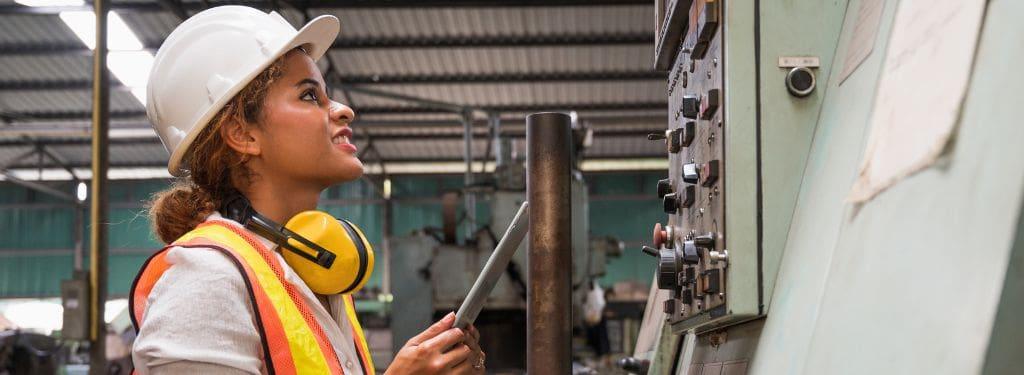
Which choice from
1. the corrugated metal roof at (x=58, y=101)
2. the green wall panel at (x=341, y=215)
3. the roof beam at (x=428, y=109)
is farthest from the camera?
the green wall panel at (x=341, y=215)

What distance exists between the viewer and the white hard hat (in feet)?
4.51

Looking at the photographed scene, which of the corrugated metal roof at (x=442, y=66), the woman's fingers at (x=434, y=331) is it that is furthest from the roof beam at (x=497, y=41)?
the woman's fingers at (x=434, y=331)

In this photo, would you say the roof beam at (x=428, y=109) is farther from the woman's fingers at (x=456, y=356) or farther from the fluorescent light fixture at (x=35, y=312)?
the woman's fingers at (x=456, y=356)

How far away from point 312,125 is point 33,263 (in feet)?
48.3

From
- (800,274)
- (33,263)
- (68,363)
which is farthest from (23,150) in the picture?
(800,274)

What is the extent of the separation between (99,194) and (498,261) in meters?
4.80

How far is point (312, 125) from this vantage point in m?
1.38

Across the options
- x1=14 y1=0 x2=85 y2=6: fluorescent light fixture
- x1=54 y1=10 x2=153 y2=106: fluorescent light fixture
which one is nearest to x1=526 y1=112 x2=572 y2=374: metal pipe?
x1=54 y1=10 x2=153 y2=106: fluorescent light fixture

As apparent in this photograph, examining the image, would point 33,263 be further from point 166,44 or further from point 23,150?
point 166,44

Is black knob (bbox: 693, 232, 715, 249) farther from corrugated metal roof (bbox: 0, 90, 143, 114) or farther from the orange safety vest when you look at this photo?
corrugated metal roof (bbox: 0, 90, 143, 114)

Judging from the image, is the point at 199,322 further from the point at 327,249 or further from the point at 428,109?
the point at 428,109

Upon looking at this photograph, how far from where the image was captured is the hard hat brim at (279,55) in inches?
53.6

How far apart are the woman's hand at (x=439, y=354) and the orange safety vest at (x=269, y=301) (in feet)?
0.30

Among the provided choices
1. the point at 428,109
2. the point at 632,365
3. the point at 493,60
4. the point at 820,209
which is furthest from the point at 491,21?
the point at 820,209
